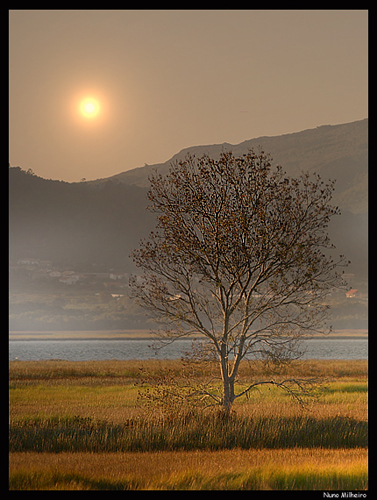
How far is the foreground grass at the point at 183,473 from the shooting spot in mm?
10875

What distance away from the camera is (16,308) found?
16350cm

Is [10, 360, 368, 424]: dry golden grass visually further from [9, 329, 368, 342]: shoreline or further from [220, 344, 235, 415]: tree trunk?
[9, 329, 368, 342]: shoreline

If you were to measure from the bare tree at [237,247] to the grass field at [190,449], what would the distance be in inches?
52.9

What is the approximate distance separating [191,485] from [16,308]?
525 feet

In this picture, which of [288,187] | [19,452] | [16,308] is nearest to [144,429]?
[19,452]

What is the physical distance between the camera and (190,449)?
13500 millimetres

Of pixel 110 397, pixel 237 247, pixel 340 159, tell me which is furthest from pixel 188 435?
pixel 340 159

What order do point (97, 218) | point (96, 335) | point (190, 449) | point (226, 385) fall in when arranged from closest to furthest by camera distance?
1. point (190, 449)
2. point (226, 385)
3. point (97, 218)
4. point (96, 335)

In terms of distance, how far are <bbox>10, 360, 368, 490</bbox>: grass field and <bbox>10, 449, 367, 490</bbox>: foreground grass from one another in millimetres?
18

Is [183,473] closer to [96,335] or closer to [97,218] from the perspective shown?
[97,218]

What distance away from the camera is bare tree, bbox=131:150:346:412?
1470cm

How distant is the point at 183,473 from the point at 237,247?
567cm

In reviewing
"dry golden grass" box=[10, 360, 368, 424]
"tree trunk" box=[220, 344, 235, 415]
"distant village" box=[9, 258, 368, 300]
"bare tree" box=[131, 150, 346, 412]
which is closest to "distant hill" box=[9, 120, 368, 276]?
"distant village" box=[9, 258, 368, 300]
